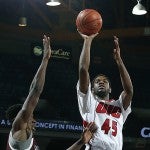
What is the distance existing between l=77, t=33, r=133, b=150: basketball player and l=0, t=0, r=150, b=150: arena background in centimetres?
634

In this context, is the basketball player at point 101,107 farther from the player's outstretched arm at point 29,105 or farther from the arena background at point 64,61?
the arena background at point 64,61

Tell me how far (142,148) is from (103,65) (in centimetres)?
298

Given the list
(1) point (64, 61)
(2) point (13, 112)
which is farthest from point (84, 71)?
(1) point (64, 61)

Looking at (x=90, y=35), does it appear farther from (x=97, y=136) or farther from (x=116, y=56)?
(x=97, y=136)

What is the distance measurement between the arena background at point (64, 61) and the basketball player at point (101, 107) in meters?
6.34

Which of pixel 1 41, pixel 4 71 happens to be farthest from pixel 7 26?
pixel 4 71

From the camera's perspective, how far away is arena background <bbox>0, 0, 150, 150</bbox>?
11109 mm

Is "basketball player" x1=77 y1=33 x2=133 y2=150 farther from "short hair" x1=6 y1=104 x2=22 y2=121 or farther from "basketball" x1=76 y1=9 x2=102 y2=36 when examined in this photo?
"short hair" x1=6 y1=104 x2=22 y2=121

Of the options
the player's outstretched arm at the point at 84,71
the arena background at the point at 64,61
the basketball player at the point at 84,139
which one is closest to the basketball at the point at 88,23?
the player's outstretched arm at the point at 84,71

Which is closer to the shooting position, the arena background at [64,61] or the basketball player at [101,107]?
the basketball player at [101,107]

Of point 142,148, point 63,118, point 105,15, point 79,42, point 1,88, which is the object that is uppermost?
point 105,15

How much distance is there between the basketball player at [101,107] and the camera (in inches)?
157

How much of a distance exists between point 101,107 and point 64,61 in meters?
7.82

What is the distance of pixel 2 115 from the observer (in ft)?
34.7
